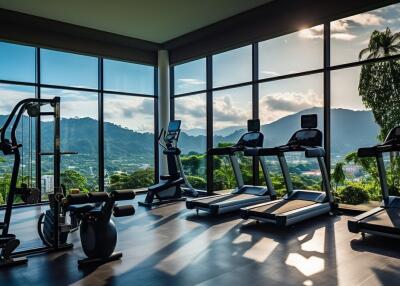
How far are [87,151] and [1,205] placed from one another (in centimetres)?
202

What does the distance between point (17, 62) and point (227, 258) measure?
5773 mm

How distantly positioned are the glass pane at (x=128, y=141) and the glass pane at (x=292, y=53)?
3.30m

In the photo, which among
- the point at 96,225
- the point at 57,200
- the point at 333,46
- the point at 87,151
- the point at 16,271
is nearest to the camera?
the point at 16,271

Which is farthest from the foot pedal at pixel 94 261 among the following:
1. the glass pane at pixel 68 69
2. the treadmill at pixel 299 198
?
the glass pane at pixel 68 69

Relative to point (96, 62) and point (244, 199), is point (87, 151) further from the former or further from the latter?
point (244, 199)

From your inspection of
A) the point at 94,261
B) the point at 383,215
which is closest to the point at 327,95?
Answer: the point at 383,215

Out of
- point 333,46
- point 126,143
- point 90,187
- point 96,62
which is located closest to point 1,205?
point 90,187

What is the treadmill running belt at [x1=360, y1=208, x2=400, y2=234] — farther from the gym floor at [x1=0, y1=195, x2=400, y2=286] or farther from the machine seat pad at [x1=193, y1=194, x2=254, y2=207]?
the machine seat pad at [x1=193, y1=194, x2=254, y2=207]

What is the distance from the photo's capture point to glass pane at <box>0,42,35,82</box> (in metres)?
6.77

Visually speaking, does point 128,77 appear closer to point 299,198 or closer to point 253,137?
point 253,137

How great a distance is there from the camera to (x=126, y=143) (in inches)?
334

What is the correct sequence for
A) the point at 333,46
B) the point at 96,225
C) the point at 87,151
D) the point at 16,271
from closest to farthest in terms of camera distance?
the point at 16,271 < the point at 96,225 < the point at 333,46 < the point at 87,151

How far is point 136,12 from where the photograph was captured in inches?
253

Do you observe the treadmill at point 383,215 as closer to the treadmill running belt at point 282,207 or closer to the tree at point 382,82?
the tree at point 382,82
